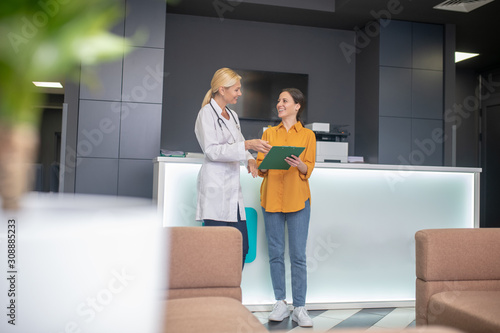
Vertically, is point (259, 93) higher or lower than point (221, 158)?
higher

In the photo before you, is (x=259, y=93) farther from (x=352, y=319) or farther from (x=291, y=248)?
(x=352, y=319)

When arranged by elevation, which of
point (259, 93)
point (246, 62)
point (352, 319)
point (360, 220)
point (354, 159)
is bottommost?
point (352, 319)

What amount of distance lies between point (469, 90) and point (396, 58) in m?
3.08

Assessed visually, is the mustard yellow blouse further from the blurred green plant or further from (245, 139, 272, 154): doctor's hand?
the blurred green plant

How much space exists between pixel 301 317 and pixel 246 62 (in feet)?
12.3

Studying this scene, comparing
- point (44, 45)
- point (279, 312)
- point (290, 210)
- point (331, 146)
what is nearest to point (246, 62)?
point (331, 146)

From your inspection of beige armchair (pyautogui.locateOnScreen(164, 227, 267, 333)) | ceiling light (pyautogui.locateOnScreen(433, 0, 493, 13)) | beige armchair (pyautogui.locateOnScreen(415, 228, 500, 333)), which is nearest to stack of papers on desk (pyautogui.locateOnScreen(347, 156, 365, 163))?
ceiling light (pyautogui.locateOnScreen(433, 0, 493, 13))

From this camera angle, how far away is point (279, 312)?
3008 mm

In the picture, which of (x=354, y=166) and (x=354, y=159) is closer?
(x=354, y=166)

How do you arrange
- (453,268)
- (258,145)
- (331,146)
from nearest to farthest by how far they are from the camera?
(453,268), (258,145), (331,146)

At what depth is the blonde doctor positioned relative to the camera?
262 centimetres

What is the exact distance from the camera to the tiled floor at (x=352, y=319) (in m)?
2.92

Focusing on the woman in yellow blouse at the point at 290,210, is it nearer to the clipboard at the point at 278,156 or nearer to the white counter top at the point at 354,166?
the clipboard at the point at 278,156

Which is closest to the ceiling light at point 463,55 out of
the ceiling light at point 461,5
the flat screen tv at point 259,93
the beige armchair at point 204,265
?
the ceiling light at point 461,5
